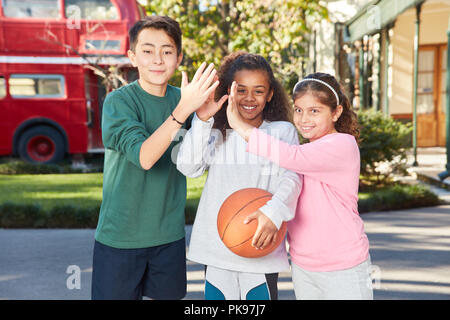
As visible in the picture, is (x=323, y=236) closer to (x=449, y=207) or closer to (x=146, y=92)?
(x=146, y=92)

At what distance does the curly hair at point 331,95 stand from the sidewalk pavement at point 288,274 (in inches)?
57.0

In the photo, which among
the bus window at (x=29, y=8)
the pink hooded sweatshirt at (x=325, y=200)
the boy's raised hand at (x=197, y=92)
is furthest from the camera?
the bus window at (x=29, y=8)

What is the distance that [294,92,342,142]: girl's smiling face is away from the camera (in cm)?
249

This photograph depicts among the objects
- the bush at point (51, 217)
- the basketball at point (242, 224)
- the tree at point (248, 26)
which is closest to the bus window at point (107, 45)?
the tree at point (248, 26)

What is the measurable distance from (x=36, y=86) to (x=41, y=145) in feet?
4.36

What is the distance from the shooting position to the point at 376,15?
10.4 m

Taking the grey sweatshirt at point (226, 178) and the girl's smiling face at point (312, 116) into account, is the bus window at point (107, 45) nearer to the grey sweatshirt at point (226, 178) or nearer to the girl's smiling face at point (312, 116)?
the grey sweatshirt at point (226, 178)

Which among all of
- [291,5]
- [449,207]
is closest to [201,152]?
[449,207]

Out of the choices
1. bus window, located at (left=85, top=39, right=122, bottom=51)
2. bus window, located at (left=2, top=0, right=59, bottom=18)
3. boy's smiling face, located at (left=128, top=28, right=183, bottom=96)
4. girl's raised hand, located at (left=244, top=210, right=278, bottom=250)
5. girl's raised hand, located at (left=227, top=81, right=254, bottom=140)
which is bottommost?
girl's raised hand, located at (left=244, top=210, right=278, bottom=250)

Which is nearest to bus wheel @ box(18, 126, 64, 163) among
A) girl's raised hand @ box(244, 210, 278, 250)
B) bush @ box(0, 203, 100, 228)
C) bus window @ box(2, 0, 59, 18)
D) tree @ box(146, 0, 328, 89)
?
bus window @ box(2, 0, 59, 18)

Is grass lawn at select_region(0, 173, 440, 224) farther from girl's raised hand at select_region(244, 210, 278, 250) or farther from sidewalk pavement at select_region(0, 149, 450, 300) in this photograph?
girl's raised hand at select_region(244, 210, 278, 250)

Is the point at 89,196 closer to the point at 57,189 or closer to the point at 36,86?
the point at 57,189

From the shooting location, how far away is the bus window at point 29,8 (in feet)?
35.9

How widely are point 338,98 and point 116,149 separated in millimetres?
1137
